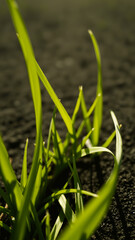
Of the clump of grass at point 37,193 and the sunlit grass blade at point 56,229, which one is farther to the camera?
the sunlit grass blade at point 56,229

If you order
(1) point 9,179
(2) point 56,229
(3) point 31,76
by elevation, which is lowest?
(2) point 56,229

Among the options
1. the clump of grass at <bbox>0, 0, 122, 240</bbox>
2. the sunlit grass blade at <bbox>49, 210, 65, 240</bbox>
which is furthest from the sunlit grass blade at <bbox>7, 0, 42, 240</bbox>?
the sunlit grass blade at <bbox>49, 210, 65, 240</bbox>

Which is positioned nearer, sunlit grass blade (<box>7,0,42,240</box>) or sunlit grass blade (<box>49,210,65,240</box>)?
sunlit grass blade (<box>7,0,42,240</box>)

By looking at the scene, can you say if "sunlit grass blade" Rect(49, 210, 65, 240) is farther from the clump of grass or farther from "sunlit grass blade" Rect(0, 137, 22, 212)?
→ "sunlit grass blade" Rect(0, 137, 22, 212)

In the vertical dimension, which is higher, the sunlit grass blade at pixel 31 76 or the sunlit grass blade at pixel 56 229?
the sunlit grass blade at pixel 31 76

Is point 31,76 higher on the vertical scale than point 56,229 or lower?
higher

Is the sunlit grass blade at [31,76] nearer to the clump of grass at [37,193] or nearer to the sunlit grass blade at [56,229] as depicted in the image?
the clump of grass at [37,193]

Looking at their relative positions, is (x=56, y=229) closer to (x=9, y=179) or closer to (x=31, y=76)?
(x=9, y=179)

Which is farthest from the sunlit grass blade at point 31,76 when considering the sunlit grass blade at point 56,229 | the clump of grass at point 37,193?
the sunlit grass blade at point 56,229

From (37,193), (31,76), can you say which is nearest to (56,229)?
(37,193)

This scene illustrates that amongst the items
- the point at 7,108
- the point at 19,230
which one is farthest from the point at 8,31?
the point at 19,230

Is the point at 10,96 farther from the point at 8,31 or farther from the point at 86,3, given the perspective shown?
the point at 86,3

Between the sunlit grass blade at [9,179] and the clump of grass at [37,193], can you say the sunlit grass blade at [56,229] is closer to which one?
the clump of grass at [37,193]
